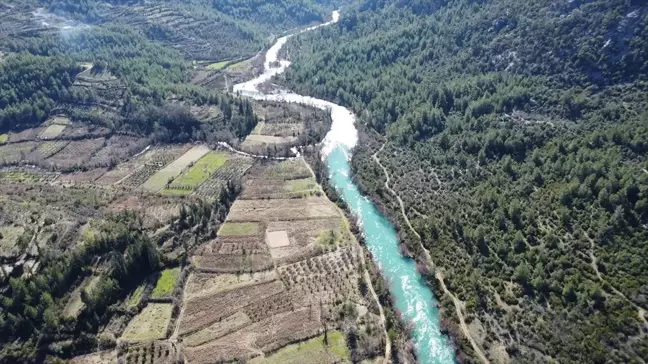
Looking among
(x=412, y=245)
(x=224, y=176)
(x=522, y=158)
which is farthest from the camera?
(x=224, y=176)

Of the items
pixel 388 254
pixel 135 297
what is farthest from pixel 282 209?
pixel 135 297

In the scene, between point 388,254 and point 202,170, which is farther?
point 202,170

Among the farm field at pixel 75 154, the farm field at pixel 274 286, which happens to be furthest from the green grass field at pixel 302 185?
the farm field at pixel 75 154

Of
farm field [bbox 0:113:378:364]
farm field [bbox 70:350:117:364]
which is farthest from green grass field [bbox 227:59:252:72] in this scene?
farm field [bbox 70:350:117:364]

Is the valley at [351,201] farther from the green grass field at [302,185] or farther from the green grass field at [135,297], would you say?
the green grass field at [302,185]

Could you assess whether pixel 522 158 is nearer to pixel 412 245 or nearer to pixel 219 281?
pixel 412 245

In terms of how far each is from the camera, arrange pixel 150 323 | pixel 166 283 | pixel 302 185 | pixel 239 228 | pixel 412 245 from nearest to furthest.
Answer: pixel 150 323
pixel 166 283
pixel 412 245
pixel 239 228
pixel 302 185

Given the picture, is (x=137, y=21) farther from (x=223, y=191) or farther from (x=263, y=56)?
(x=223, y=191)
